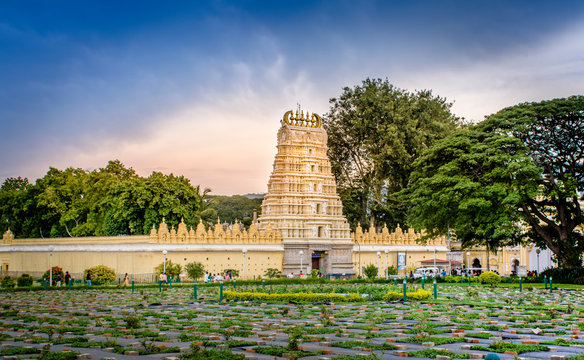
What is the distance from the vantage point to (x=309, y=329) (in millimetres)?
17156

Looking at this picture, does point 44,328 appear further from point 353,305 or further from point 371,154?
point 371,154

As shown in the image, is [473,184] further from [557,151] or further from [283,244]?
[283,244]

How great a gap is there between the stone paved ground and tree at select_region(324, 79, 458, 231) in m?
39.6

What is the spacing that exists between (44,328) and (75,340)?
2630 mm

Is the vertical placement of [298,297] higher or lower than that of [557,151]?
lower

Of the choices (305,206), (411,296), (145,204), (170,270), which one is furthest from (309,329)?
(145,204)

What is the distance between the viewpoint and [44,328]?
17.5m

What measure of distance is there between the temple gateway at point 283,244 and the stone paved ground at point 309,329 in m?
24.0

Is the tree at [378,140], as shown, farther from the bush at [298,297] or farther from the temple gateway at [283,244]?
the bush at [298,297]

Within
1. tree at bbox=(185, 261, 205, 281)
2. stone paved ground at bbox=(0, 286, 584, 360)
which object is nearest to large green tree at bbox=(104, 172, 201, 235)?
tree at bbox=(185, 261, 205, 281)

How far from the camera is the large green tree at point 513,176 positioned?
3894cm

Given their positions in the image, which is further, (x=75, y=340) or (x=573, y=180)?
(x=573, y=180)

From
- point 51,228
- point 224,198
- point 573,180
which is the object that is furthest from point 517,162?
point 224,198

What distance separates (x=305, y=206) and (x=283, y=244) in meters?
4.30
